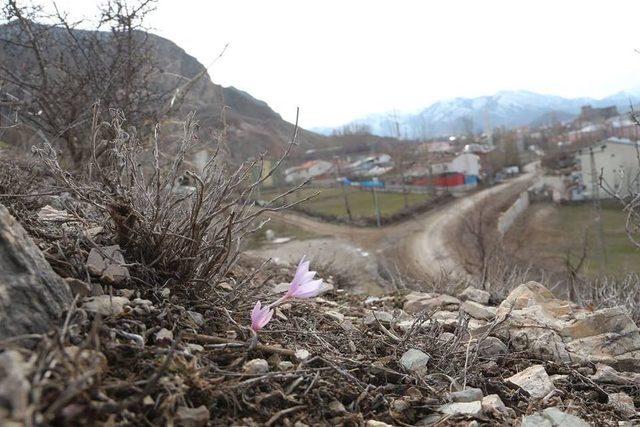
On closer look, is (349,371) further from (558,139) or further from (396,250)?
(558,139)

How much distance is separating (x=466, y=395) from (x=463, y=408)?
0.35ft

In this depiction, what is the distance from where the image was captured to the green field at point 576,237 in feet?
82.2

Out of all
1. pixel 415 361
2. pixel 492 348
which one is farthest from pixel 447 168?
pixel 415 361

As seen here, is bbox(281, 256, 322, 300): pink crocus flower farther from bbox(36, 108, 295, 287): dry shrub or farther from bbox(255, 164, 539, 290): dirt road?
bbox(255, 164, 539, 290): dirt road

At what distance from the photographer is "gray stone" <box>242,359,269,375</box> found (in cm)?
172

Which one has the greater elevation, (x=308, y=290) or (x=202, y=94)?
(x=202, y=94)

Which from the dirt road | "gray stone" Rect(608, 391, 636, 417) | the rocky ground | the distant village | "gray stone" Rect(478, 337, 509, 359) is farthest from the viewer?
the distant village

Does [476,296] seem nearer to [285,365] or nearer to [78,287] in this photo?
[285,365]

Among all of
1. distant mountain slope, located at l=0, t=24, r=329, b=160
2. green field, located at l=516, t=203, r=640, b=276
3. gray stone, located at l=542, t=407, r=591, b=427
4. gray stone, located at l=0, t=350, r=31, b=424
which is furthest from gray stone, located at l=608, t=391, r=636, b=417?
green field, located at l=516, t=203, r=640, b=276

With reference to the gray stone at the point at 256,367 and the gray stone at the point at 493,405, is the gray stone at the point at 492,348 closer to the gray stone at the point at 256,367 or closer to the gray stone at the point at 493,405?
the gray stone at the point at 493,405

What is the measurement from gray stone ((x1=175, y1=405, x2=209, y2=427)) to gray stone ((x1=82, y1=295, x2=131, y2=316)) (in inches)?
19.5

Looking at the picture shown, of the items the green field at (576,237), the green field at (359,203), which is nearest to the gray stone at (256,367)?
the green field at (576,237)

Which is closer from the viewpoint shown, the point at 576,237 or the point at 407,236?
the point at 407,236

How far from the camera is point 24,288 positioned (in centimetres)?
153
